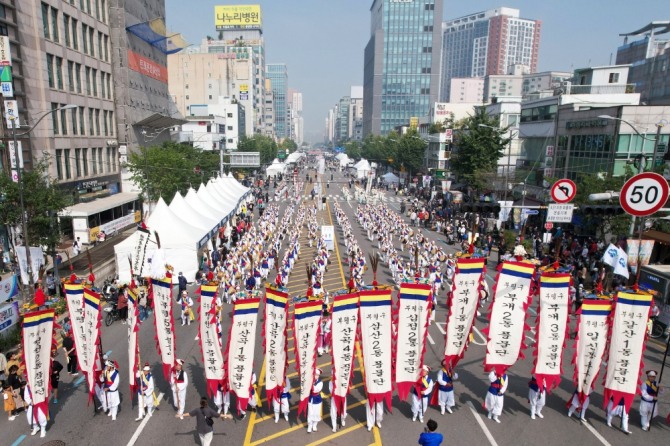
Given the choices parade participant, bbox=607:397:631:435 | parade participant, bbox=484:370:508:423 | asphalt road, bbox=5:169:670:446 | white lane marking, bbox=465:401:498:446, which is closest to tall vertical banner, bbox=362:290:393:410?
asphalt road, bbox=5:169:670:446

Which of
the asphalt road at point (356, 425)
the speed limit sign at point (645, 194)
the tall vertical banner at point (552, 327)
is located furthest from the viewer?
the speed limit sign at point (645, 194)

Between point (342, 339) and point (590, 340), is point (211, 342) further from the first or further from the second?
point (590, 340)

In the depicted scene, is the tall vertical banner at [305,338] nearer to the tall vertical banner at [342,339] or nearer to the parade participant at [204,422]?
the tall vertical banner at [342,339]

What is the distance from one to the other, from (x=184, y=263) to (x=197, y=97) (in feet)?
321

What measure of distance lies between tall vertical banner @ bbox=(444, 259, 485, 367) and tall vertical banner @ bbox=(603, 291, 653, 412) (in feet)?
10.5

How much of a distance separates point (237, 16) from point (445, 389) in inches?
6970

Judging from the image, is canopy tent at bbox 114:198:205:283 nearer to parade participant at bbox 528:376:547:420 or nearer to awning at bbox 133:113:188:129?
parade participant at bbox 528:376:547:420

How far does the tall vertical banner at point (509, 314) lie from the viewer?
10.7 m

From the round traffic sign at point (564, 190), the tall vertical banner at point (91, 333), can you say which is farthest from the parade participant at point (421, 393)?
the round traffic sign at point (564, 190)

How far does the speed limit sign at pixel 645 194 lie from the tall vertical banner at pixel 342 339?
27.8ft

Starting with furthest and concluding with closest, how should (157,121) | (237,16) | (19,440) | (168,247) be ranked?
(237,16), (157,121), (168,247), (19,440)

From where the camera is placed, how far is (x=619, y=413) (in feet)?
34.3

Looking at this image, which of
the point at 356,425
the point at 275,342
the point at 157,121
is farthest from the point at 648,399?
the point at 157,121

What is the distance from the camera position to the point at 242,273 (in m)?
21.5
